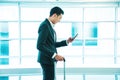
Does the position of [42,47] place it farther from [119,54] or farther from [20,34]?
[119,54]

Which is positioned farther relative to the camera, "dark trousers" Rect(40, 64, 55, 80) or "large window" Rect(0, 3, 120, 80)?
"large window" Rect(0, 3, 120, 80)

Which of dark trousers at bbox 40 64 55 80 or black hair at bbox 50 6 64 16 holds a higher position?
black hair at bbox 50 6 64 16

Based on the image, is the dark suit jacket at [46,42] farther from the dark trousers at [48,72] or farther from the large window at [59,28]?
the large window at [59,28]

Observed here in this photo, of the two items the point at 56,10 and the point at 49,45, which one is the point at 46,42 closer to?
the point at 49,45

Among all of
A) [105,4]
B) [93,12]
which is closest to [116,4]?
[105,4]

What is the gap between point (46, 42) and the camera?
2.89 meters

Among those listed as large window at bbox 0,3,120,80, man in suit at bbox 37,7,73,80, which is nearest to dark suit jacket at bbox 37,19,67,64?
man in suit at bbox 37,7,73,80

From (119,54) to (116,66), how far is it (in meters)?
0.58

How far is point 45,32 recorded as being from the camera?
2.84m

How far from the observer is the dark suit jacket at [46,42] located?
281 cm

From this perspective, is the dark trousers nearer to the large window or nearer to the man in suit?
the man in suit

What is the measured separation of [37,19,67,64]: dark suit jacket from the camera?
2.81 meters

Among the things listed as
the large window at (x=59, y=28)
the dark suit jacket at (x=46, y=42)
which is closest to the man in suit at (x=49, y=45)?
the dark suit jacket at (x=46, y=42)

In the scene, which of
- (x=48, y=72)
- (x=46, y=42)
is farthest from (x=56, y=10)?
(x=48, y=72)
